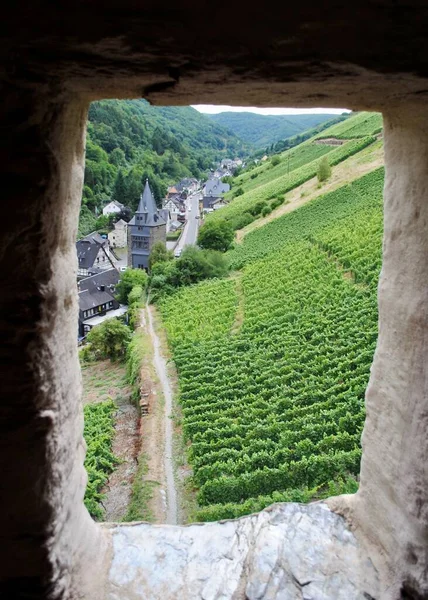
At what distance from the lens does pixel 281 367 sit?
15414 millimetres

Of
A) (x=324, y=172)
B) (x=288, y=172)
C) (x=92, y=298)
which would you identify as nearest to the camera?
(x=92, y=298)

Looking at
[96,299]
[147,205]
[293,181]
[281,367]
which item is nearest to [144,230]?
[147,205]

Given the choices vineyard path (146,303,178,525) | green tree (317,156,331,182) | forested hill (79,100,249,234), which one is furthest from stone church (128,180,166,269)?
vineyard path (146,303,178,525)

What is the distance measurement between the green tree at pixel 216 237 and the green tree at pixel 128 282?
652 cm

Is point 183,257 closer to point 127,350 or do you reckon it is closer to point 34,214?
point 127,350

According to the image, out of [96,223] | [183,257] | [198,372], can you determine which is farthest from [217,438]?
[96,223]

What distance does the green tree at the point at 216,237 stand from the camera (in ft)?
122

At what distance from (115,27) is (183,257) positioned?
95.9 ft

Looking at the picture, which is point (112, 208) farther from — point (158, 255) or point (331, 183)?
point (331, 183)

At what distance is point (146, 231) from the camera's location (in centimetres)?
3934

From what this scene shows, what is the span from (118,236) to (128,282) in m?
22.8

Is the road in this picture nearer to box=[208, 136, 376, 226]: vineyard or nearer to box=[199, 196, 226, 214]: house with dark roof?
box=[199, 196, 226, 214]: house with dark roof

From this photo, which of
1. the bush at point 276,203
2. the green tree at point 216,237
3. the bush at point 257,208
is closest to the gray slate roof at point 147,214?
the green tree at point 216,237

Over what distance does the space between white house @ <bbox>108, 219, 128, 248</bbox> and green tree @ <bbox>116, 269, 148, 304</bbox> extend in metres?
21.4
